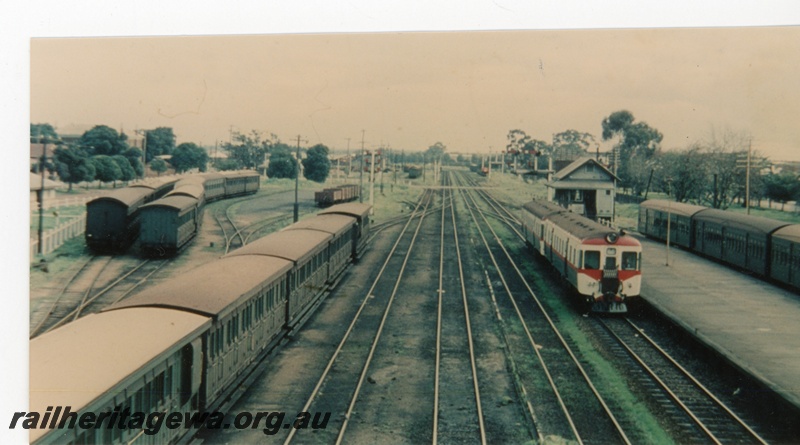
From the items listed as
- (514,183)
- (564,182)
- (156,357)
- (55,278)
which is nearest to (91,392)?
(156,357)

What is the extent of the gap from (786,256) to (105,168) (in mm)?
37602

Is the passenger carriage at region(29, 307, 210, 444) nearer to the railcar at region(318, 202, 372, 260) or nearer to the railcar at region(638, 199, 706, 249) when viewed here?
the railcar at region(318, 202, 372, 260)

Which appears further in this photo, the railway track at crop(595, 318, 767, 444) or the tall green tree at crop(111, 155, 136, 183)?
the tall green tree at crop(111, 155, 136, 183)

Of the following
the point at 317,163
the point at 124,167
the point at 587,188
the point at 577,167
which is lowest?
the point at 587,188

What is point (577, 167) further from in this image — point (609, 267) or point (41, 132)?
point (41, 132)

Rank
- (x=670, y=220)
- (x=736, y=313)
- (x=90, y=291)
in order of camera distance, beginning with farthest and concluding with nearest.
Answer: (x=670, y=220)
(x=90, y=291)
(x=736, y=313)

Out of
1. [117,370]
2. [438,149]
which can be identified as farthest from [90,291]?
[438,149]

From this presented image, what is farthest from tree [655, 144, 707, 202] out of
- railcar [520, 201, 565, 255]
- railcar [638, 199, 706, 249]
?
railcar [520, 201, 565, 255]

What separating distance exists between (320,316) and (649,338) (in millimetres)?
11687

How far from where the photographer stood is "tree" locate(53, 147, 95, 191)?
3566 cm

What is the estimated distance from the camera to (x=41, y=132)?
21.4m

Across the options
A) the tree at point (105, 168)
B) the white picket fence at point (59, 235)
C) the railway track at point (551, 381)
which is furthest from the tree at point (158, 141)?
the railway track at point (551, 381)

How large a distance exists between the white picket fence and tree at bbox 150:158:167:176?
15.2 metres

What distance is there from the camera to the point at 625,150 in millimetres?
41625
